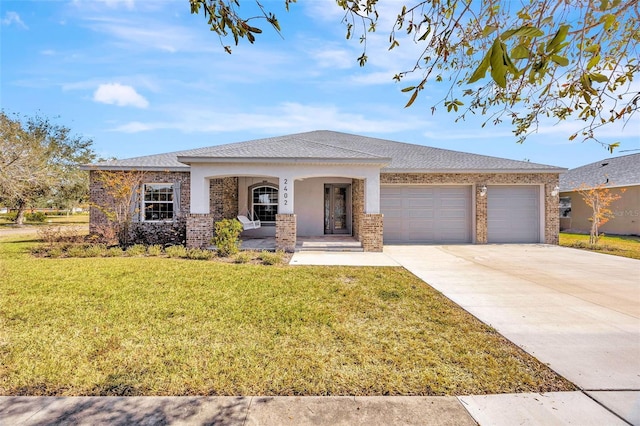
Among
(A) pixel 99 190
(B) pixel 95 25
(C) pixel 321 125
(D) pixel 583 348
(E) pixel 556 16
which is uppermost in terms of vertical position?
(C) pixel 321 125

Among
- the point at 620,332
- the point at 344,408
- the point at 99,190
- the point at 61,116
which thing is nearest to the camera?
the point at 344,408

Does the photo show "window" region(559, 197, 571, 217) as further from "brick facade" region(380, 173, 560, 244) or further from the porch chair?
the porch chair

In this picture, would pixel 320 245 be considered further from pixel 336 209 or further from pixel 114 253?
pixel 114 253

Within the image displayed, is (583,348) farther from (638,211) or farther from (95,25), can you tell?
(638,211)

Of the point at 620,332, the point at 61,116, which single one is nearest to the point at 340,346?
the point at 620,332

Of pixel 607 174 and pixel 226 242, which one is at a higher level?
pixel 607 174

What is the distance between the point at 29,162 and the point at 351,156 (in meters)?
23.0

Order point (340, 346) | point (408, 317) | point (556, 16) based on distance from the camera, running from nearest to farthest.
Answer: point (556, 16)
point (340, 346)
point (408, 317)

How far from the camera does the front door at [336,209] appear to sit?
50.9 feet

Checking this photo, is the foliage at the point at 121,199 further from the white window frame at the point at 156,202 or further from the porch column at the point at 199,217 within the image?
the porch column at the point at 199,217

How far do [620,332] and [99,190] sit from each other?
55.0 feet

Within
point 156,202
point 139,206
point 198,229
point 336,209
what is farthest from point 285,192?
point 139,206

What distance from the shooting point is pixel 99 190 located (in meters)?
13.5

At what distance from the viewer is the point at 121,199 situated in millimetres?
12266
